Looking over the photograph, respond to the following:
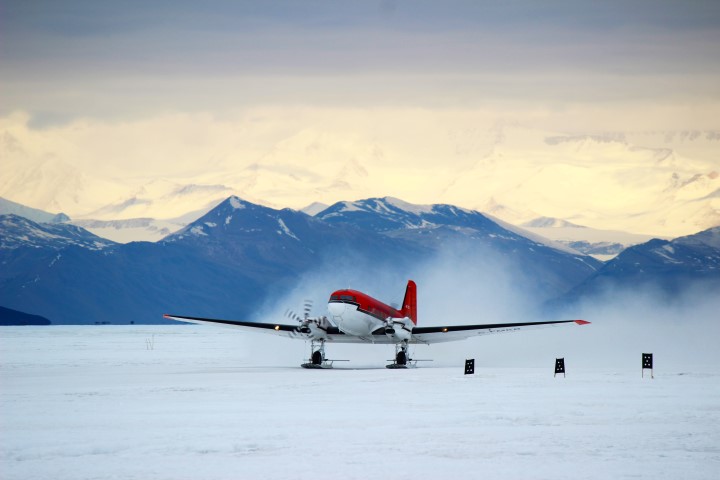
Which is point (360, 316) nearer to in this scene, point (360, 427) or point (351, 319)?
point (351, 319)

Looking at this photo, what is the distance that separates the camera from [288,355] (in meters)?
99.3

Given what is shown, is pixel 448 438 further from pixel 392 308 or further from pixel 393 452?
pixel 392 308

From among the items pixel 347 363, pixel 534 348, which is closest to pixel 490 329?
pixel 347 363

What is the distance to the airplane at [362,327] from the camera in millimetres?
73875

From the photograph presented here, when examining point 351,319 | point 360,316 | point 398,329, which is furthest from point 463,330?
point 351,319

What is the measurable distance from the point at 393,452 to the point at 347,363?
56.7 meters

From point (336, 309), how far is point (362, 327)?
271cm

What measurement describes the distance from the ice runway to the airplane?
942 centimetres

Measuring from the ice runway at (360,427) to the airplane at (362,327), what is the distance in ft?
30.9

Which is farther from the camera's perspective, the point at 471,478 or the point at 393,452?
→ the point at 393,452

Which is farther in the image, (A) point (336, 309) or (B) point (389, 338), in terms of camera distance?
(B) point (389, 338)

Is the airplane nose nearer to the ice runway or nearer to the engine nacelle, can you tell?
the engine nacelle

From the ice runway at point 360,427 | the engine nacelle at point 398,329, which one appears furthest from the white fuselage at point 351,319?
the ice runway at point 360,427

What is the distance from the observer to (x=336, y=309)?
7344 cm
